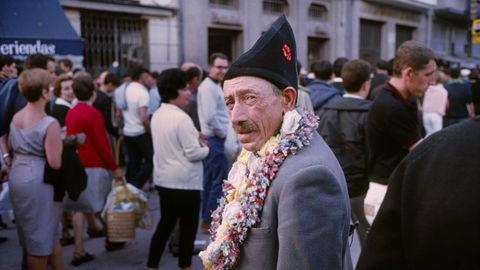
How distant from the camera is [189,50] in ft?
40.8

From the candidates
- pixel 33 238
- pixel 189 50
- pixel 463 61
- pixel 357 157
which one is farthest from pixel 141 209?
pixel 463 61

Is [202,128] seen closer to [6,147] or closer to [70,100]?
[70,100]

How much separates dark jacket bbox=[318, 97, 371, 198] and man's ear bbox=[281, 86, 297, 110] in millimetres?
1876

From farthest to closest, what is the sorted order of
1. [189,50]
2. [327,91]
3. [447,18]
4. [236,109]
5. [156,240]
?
[447,18] < [189,50] < [327,91] < [156,240] < [236,109]

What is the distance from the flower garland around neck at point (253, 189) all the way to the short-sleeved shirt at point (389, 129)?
5.11ft

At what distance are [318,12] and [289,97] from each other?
53.3 ft

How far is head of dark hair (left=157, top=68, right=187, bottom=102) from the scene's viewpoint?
3.91 meters

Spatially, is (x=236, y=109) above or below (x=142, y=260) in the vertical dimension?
above

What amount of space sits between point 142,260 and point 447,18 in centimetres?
2533

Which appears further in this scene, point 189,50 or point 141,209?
point 189,50

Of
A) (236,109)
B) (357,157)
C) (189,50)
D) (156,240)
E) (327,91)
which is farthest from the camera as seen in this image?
(189,50)

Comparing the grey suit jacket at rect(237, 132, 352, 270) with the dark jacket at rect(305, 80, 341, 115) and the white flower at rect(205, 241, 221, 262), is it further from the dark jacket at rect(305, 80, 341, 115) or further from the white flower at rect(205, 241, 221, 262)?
the dark jacket at rect(305, 80, 341, 115)

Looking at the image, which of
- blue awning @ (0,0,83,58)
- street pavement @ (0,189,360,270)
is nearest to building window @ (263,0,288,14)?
blue awning @ (0,0,83,58)

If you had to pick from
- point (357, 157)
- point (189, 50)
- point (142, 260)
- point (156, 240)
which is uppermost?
point (189, 50)
